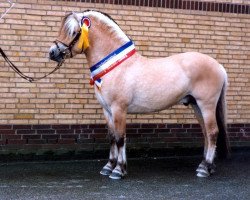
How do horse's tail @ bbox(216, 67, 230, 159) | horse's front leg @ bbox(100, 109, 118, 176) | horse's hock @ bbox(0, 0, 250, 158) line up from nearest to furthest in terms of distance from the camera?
horse's front leg @ bbox(100, 109, 118, 176), horse's tail @ bbox(216, 67, 230, 159), horse's hock @ bbox(0, 0, 250, 158)

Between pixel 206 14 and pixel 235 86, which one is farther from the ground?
pixel 206 14

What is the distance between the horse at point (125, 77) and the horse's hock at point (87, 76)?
1.01m

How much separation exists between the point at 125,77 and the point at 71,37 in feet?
2.94

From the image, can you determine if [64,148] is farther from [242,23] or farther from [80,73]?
[242,23]

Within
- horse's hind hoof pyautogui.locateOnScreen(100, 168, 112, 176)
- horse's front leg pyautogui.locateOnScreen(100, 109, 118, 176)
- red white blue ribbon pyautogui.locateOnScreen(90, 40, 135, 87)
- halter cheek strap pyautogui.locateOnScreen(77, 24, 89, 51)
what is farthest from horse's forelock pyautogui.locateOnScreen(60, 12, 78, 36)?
horse's hind hoof pyautogui.locateOnScreen(100, 168, 112, 176)

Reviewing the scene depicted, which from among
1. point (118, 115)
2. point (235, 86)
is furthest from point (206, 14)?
point (118, 115)

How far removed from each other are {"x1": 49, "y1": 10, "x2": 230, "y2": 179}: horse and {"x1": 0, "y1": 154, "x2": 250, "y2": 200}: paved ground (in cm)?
30

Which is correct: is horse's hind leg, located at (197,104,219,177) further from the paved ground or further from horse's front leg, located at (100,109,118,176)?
horse's front leg, located at (100,109,118,176)

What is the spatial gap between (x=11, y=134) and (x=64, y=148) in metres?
0.85

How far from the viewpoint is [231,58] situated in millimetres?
8992

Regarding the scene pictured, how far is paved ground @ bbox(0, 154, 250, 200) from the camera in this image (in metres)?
6.22

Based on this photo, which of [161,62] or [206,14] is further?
[206,14]

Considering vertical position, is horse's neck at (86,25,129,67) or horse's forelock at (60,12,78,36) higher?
horse's forelock at (60,12,78,36)

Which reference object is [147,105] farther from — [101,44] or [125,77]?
[101,44]
